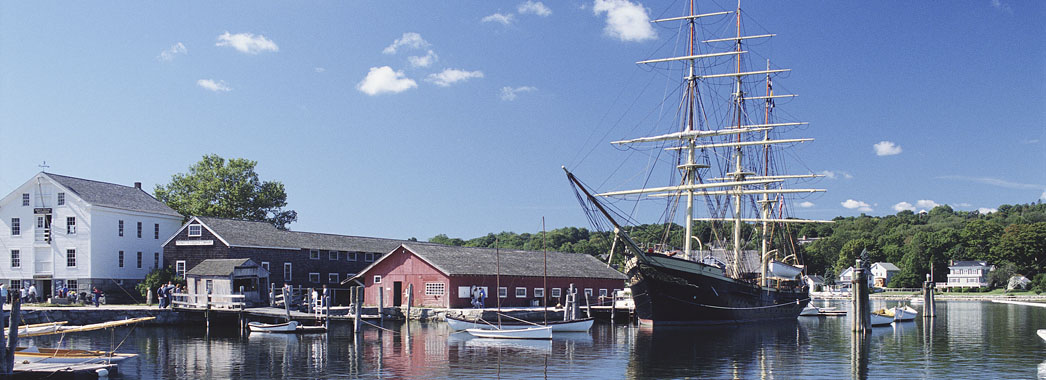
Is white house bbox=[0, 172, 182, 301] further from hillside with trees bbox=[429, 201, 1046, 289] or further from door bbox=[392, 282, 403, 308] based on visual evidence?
hillside with trees bbox=[429, 201, 1046, 289]

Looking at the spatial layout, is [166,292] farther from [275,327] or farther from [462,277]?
[462,277]

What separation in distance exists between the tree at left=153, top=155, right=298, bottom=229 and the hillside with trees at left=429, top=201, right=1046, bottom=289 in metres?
39.2

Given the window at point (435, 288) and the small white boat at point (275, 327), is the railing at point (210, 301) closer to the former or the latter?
the small white boat at point (275, 327)

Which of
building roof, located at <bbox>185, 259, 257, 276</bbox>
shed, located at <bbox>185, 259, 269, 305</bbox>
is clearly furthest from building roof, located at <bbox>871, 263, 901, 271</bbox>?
building roof, located at <bbox>185, 259, 257, 276</bbox>

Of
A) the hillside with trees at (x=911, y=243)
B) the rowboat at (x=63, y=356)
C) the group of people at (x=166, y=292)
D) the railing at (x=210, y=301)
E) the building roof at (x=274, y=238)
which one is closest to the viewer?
the rowboat at (x=63, y=356)

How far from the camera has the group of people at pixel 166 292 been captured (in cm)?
4888

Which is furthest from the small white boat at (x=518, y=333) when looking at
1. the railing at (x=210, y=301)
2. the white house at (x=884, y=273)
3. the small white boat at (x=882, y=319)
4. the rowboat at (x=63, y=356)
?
the white house at (x=884, y=273)

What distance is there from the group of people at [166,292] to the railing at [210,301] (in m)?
0.45

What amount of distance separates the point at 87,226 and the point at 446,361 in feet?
127

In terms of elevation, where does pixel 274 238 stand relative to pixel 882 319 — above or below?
above

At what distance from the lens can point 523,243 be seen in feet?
514

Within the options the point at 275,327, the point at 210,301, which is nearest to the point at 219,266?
the point at 210,301

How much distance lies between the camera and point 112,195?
6075cm

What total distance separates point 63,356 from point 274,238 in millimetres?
32726
